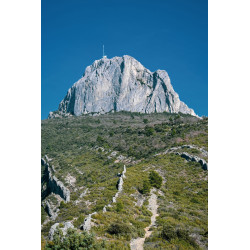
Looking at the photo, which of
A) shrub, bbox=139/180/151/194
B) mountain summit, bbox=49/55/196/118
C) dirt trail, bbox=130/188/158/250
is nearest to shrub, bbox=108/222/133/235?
dirt trail, bbox=130/188/158/250

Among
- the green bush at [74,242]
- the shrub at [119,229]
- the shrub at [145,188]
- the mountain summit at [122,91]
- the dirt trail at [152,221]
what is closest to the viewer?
the green bush at [74,242]

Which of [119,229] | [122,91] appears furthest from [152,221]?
[122,91]

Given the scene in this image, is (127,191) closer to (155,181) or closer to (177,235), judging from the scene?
(155,181)

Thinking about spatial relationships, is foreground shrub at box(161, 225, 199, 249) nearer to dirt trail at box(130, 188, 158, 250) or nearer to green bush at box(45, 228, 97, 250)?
dirt trail at box(130, 188, 158, 250)

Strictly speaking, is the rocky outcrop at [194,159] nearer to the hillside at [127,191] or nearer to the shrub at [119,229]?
the hillside at [127,191]

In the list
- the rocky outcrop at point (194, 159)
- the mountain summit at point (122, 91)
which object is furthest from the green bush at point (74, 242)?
the mountain summit at point (122, 91)
